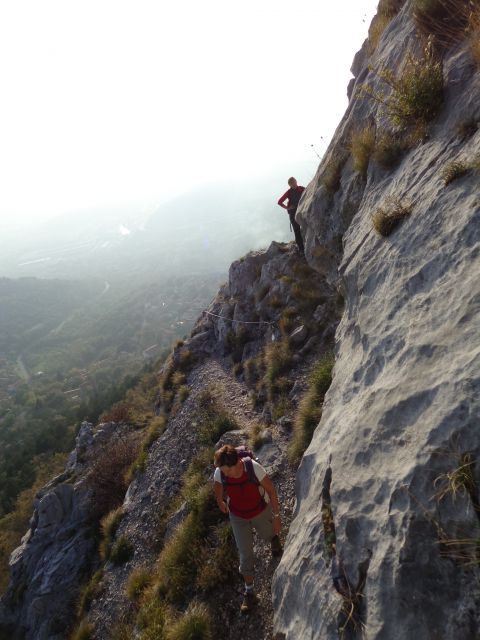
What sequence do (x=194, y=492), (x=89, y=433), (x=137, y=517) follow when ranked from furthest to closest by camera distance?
(x=89, y=433) → (x=137, y=517) → (x=194, y=492)

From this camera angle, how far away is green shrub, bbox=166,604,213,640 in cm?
698

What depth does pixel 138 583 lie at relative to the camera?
1010 cm

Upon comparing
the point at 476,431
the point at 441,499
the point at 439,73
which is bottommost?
the point at 441,499

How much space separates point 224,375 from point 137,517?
7034mm

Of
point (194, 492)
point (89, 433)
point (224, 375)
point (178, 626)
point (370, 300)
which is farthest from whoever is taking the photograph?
point (89, 433)

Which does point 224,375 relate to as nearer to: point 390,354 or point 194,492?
point 194,492

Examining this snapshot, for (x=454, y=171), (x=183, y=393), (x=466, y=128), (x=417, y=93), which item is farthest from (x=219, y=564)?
(x=183, y=393)

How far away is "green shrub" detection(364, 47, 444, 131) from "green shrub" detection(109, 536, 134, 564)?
14.3m

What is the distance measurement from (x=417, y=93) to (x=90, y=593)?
654 inches

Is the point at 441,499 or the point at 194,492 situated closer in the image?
the point at 441,499

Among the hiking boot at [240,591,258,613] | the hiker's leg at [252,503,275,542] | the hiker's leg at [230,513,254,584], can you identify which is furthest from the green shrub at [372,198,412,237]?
the hiking boot at [240,591,258,613]

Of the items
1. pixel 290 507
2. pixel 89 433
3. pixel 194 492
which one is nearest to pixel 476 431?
pixel 290 507

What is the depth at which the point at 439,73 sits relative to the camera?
21.5 feet

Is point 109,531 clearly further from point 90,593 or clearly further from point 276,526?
point 276,526
